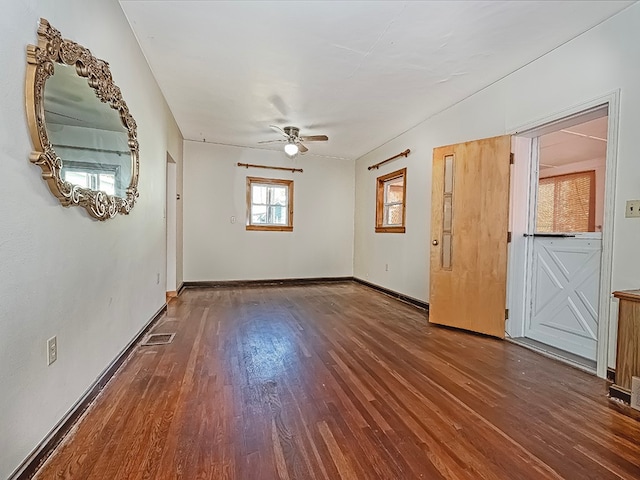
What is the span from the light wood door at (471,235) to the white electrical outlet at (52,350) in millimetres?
3336

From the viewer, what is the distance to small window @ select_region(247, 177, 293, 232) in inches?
226

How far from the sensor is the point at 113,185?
6.79ft

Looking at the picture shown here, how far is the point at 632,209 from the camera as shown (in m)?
2.04

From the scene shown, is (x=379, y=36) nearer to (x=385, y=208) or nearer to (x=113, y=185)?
(x=113, y=185)

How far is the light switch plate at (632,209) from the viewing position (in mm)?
2010

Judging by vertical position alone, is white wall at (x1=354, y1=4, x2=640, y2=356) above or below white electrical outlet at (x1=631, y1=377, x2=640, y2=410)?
above

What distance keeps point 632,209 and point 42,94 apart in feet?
11.2

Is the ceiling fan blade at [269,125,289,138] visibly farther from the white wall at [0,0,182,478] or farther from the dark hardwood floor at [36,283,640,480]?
the dark hardwood floor at [36,283,640,480]

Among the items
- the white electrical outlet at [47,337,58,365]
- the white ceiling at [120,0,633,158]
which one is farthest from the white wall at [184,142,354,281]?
the white electrical outlet at [47,337,58,365]

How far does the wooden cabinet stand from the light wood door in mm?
1083

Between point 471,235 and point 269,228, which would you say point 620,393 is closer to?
point 471,235

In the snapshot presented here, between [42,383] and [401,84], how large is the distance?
11.9 feet

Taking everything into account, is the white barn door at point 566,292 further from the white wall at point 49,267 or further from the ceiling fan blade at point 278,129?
the white wall at point 49,267

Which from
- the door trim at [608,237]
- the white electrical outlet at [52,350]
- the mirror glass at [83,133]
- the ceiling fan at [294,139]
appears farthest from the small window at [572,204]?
the white electrical outlet at [52,350]
